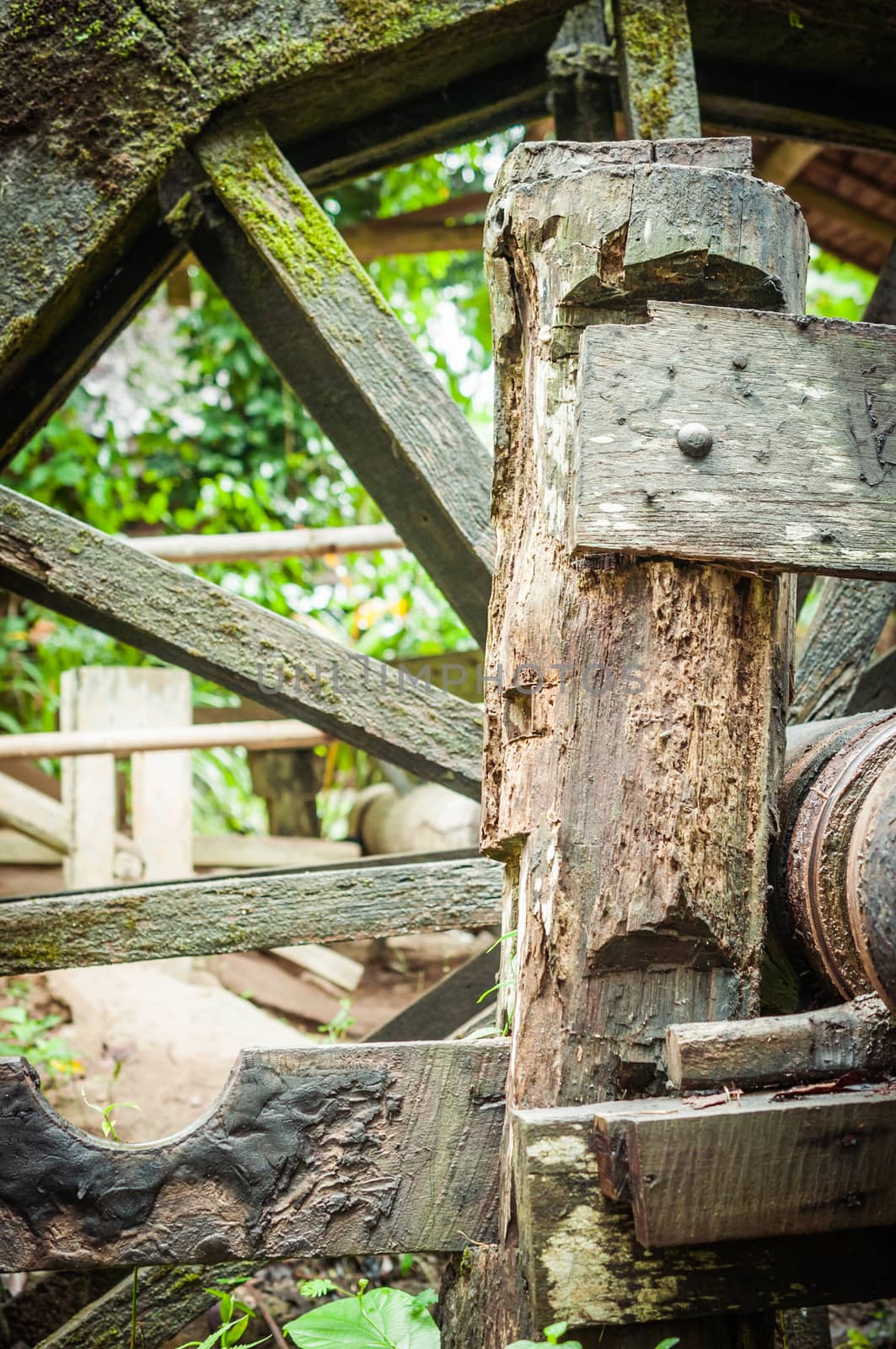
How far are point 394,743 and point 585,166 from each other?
1390 millimetres

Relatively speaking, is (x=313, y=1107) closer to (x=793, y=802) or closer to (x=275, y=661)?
(x=793, y=802)

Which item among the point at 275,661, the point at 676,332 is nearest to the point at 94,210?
the point at 275,661

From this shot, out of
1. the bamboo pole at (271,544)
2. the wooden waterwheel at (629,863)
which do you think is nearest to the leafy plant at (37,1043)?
the bamboo pole at (271,544)

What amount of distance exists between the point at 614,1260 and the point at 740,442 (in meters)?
1.01

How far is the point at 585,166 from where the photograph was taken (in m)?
1.38

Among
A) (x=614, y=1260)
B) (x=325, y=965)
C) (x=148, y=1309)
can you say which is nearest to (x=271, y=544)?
(x=325, y=965)

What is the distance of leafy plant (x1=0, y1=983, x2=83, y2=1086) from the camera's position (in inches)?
134

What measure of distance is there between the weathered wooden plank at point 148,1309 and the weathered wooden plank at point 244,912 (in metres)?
0.67

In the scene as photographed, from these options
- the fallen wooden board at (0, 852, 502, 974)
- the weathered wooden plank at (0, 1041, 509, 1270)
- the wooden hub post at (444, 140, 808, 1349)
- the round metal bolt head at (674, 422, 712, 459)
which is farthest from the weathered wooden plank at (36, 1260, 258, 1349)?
the round metal bolt head at (674, 422, 712, 459)

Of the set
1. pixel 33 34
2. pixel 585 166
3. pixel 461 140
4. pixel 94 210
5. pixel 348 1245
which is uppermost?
pixel 461 140

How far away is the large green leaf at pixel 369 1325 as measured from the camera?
4.14 ft

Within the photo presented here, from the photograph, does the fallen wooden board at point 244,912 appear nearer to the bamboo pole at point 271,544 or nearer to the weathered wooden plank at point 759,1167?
the weathered wooden plank at point 759,1167

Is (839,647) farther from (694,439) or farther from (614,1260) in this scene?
(614,1260)

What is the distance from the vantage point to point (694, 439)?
4.03 ft
